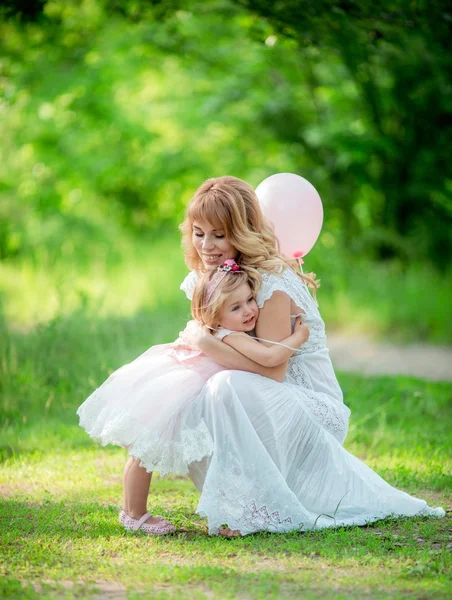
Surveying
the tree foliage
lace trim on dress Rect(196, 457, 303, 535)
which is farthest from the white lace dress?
the tree foliage

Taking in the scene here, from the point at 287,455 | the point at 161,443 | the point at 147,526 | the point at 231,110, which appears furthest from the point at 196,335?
the point at 231,110

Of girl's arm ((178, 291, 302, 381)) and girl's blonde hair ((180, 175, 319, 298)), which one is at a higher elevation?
girl's blonde hair ((180, 175, 319, 298))

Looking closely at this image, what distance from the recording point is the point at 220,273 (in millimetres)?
3555

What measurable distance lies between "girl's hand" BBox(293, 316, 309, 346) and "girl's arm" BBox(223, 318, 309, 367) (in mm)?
50

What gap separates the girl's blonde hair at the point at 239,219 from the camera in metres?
3.55

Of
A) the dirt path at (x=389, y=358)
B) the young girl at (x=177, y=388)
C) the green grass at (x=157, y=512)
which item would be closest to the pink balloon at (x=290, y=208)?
the young girl at (x=177, y=388)

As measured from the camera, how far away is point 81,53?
31.9ft

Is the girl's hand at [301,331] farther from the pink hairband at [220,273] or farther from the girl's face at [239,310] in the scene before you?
the pink hairband at [220,273]

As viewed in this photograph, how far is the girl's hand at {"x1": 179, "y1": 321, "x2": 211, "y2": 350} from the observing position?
3.48 m

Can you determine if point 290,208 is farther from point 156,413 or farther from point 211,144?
point 211,144

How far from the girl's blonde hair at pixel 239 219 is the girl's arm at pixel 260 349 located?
286 mm

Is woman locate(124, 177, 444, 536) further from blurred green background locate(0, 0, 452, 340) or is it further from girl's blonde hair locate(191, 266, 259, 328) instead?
blurred green background locate(0, 0, 452, 340)

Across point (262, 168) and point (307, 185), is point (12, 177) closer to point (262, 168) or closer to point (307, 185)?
point (262, 168)

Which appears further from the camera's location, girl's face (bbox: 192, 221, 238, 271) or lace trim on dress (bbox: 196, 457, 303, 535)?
girl's face (bbox: 192, 221, 238, 271)
